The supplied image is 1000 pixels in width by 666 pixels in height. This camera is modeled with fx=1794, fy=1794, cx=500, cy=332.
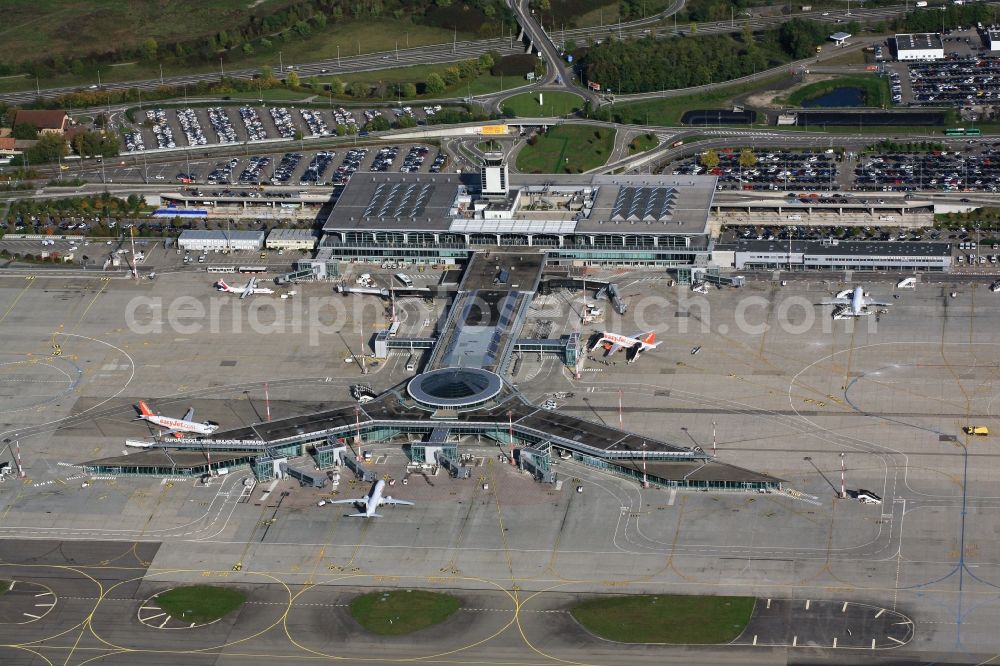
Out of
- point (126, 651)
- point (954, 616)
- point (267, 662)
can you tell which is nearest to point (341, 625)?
point (267, 662)

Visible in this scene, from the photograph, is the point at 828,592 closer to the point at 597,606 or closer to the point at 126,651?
the point at 597,606

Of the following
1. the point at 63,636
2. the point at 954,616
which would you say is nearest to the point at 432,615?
the point at 63,636

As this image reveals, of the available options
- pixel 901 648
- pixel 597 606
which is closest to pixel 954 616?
pixel 901 648

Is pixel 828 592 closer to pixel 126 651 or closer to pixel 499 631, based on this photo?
pixel 499 631

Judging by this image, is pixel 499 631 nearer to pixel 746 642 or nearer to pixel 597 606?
pixel 597 606
